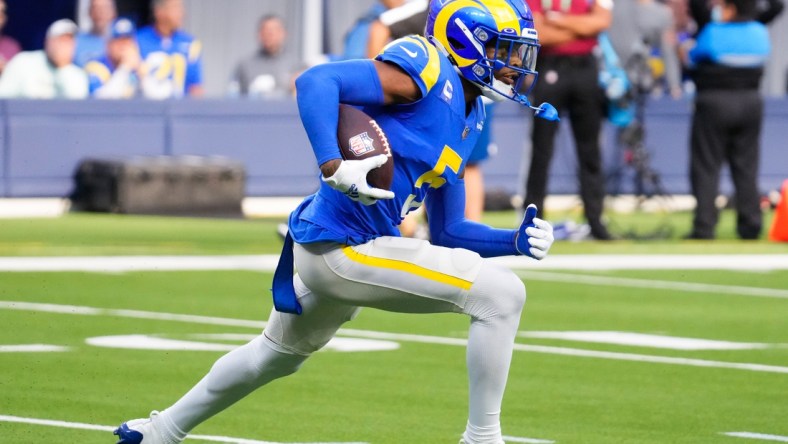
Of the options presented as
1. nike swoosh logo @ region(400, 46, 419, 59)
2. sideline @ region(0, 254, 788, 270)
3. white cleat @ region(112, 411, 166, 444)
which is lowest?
sideline @ region(0, 254, 788, 270)

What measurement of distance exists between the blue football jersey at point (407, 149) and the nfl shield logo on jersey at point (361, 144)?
0.17 m

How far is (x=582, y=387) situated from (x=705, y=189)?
8444 millimetres

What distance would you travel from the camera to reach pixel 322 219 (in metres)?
6.13

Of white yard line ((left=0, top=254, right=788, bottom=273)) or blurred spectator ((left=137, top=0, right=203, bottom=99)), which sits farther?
blurred spectator ((left=137, top=0, right=203, bottom=99))

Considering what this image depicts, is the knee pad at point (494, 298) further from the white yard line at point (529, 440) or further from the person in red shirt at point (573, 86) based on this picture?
the person in red shirt at point (573, 86)

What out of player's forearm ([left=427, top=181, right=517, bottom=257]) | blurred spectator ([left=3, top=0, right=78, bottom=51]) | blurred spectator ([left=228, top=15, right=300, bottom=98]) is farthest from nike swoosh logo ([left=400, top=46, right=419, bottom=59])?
blurred spectator ([left=3, top=0, right=78, bottom=51])

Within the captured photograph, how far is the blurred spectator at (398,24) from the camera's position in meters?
14.2

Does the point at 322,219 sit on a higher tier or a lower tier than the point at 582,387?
higher

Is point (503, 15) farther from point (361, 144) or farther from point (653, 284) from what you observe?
point (653, 284)

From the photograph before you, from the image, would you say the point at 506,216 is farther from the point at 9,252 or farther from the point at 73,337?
the point at 73,337

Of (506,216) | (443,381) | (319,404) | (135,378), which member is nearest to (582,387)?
(443,381)

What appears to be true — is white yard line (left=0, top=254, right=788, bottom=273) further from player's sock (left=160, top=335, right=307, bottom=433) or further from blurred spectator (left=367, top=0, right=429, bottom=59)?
player's sock (left=160, top=335, right=307, bottom=433)

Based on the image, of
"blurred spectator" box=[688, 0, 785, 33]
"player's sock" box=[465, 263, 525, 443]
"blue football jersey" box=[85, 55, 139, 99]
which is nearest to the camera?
"player's sock" box=[465, 263, 525, 443]

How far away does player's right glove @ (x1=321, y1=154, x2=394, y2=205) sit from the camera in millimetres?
5758
